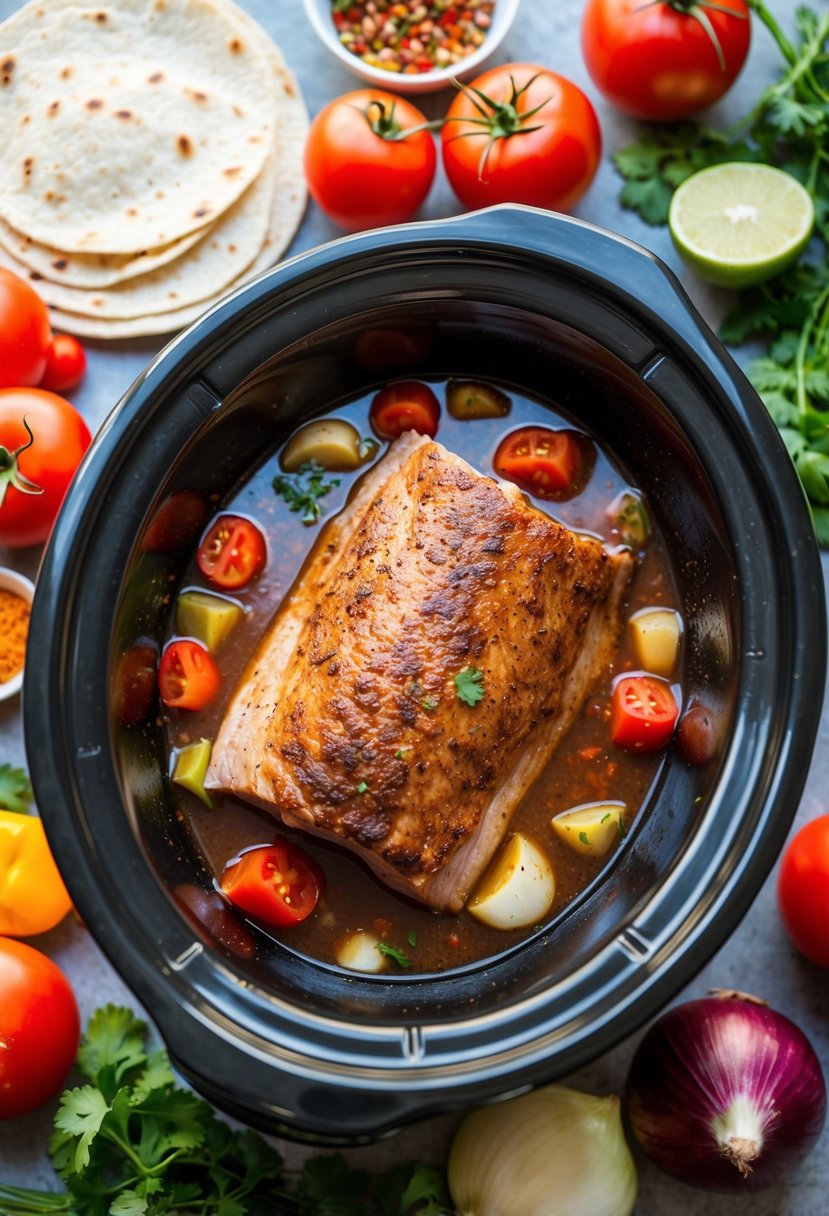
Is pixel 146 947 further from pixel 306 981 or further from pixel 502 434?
pixel 502 434

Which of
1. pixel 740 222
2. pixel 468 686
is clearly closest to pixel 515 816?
pixel 468 686

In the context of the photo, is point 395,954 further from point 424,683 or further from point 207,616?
point 207,616

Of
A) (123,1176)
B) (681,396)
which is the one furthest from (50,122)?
(123,1176)

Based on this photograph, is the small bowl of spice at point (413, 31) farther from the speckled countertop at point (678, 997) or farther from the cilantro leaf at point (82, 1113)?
the cilantro leaf at point (82, 1113)

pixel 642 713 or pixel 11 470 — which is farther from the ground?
pixel 11 470

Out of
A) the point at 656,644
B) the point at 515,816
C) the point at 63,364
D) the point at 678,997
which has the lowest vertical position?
the point at 678,997

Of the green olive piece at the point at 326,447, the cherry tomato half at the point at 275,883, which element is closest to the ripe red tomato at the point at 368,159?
the green olive piece at the point at 326,447
